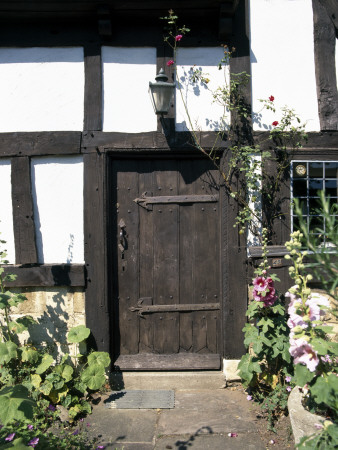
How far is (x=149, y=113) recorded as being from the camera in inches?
162

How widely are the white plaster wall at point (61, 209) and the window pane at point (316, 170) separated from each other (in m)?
→ 2.32

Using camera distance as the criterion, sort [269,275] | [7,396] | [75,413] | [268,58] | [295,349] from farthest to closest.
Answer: [268,58] → [269,275] → [75,413] → [7,396] → [295,349]

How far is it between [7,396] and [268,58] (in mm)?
3734

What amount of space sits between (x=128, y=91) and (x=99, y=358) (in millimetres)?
2629

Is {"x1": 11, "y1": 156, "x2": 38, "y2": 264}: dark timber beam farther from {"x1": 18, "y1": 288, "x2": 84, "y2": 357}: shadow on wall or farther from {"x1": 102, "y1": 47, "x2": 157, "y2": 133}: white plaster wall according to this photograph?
{"x1": 102, "y1": 47, "x2": 157, "y2": 133}: white plaster wall

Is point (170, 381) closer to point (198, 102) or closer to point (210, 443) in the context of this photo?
point (210, 443)

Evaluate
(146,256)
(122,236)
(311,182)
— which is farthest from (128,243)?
(311,182)

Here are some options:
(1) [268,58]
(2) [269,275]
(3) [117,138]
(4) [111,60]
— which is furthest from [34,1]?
(2) [269,275]

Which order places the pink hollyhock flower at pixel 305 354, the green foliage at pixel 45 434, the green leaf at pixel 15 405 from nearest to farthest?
the pink hollyhock flower at pixel 305 354 < the green leaf at pixel 15 405 < the green foliage at pixel 45 434

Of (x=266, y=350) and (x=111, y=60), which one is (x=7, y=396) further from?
(x=111, y=60)

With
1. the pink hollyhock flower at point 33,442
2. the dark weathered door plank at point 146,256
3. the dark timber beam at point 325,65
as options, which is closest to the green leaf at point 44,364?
the dark weathered door plank at point 146,256

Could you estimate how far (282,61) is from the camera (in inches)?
162

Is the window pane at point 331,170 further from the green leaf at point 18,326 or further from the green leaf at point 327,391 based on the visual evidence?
the green leaf at point 18,326

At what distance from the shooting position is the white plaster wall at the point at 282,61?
4.10m
